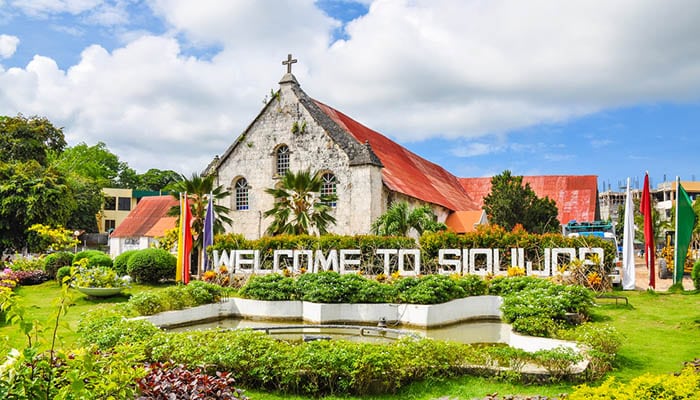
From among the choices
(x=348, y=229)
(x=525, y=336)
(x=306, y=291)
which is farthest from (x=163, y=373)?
(x=348, y=229)

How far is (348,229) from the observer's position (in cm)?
2820

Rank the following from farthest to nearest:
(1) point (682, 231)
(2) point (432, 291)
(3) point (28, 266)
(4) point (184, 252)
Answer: (3) point (28, 266) → (4) point (184, 252) → (1) point (682, 231) → (2) point (432, 291)

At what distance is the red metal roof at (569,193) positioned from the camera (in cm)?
4091

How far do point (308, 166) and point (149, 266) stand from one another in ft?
31.7

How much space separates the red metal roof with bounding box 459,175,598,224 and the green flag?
73.9 ft

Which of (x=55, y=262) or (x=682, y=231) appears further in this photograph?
(x=55, y=262)

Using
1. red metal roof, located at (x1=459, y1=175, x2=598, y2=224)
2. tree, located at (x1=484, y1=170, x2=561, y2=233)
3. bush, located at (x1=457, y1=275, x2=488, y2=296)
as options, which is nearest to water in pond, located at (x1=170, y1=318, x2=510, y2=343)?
bush, located at (x1=457, y1=275, x2=488, y2=296)

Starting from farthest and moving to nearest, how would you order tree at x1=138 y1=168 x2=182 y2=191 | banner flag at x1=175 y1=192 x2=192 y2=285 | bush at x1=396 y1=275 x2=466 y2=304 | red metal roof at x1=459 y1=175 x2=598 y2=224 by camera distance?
1. tree at x1=138 y1=168 x2=182 y2=191
2. red metal roof at x1=459 y1=175 x2=598 y2=224
3. banner flag at x1=175 y1=192 x2=192 y2=285
4. bush at x1=396 y1=275 x2=466 y2=304

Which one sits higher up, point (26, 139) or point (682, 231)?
point (26, 139)

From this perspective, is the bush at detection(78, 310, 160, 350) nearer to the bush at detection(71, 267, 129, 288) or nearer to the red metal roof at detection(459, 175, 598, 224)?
the bush at detection(71, 267, 129, 288)

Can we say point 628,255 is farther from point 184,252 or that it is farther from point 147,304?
point 184,252

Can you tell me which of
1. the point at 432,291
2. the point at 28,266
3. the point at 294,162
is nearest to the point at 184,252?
the point at 294,162

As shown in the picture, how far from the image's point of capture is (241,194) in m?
32.0

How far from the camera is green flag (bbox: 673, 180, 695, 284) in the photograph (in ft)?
58.3
